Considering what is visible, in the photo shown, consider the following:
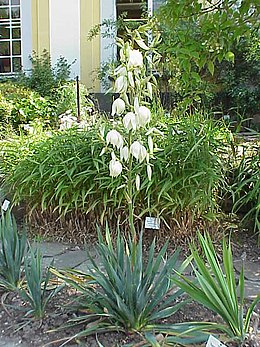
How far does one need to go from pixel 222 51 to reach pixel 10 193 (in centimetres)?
203

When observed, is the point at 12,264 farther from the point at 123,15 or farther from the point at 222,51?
the point at 123,15

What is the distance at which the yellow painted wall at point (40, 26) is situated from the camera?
8.47 metres

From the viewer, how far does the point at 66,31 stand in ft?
27.9

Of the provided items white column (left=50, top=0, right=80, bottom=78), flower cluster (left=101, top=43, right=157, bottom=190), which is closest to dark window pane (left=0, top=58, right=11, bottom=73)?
white column (left=50, top=0, right=80, bottom=78)

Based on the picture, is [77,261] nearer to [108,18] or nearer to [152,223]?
[152,223]

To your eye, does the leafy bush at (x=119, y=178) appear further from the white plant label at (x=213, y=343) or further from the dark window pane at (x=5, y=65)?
the dark window pane at (x=5, y=65)

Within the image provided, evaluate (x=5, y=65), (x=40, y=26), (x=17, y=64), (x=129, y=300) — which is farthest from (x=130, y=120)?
(x=5, y=65)

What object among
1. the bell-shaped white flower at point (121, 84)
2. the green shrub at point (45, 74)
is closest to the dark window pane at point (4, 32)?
the green shrub at point (45, 74)

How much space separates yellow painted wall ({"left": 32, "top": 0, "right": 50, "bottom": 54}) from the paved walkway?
586 centimetres

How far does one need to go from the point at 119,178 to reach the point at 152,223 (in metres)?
0.40

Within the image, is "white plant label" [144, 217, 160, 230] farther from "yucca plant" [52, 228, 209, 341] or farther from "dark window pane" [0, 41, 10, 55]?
"dark window pane" [0, 41, 10, 55]

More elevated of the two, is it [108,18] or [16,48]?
[108,18]

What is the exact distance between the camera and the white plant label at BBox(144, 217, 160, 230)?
336 centimetres

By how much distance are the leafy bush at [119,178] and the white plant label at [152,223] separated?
0.05 metres
